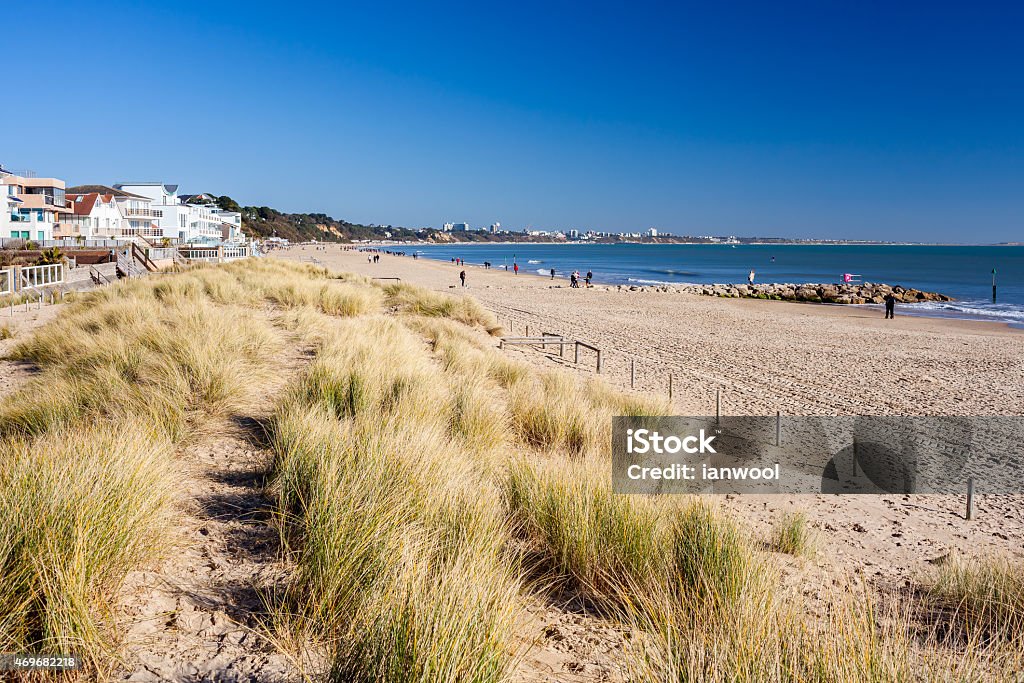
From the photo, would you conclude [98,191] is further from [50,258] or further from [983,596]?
[983,596]

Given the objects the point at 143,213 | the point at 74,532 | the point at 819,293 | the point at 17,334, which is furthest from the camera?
the point at 143,213

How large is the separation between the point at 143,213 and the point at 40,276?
191 feet

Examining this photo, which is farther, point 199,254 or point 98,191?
point 98,191

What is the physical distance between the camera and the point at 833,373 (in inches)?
571

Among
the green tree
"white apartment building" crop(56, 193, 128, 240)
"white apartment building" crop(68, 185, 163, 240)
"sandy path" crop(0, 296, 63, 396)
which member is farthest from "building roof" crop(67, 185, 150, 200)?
"sandy path" crop(0, 296, 63, 396)

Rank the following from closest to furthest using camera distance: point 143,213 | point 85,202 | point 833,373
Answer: point 833,373, point 85,202, point 143,213

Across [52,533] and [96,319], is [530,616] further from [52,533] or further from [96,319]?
[96,319]

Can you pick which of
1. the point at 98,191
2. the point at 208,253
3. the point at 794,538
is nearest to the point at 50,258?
the point at 208,253

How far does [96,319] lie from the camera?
36.1 feet

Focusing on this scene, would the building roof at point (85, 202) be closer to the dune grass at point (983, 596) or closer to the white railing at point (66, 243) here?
the white railing at point (66, 243)

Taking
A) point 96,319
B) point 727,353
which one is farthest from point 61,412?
point 727,353

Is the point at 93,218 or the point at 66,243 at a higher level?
the point at 93,218

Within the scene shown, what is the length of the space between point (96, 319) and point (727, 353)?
14759 millimetres

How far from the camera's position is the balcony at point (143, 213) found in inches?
2749
